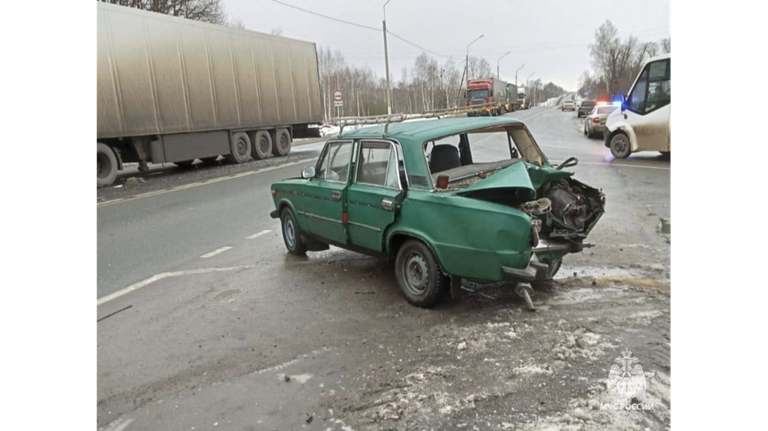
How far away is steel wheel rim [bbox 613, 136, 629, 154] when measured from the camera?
14836mm

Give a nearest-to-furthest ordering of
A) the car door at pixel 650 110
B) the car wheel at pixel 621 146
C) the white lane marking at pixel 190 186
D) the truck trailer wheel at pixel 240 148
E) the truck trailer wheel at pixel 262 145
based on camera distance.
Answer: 1. the white lane marking at pixel 190 186
2. the car door at pixel 650 110
3. the car wheel at pixel 621 146
4. the truck trailer wheel at pixel 240 148
5. the truck trailer wheel at pixel 262 145

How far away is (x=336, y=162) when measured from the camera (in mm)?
5660

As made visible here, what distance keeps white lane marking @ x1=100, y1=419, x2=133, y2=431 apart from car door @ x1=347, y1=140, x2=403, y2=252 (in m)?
2.51

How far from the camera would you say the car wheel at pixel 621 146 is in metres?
14.8

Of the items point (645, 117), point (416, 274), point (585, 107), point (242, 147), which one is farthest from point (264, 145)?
point (585, 107)

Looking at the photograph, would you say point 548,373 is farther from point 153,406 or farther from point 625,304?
point 153,406

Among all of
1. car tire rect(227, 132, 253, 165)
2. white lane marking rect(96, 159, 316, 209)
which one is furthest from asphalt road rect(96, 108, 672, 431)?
car tire rect(227, 132, 253, 165)

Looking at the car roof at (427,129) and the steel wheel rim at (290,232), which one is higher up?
the car roof at (427,129)

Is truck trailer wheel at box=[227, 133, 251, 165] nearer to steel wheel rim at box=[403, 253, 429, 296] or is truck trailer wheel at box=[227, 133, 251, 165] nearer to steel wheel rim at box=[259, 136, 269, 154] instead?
steel wheel rim at box=[259, 136, 269, 154]

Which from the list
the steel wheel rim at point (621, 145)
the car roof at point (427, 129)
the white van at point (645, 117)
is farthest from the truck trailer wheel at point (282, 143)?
the car roof at point (427, 129)

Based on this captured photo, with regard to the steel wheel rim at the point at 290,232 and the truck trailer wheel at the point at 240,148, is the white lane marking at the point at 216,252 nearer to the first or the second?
the steel wheel rim at the point at 290,232

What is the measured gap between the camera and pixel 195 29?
1544cm
